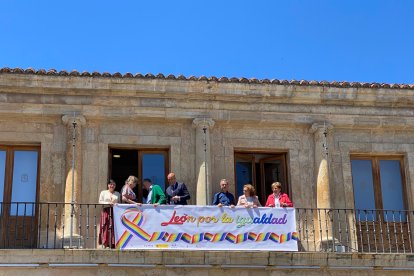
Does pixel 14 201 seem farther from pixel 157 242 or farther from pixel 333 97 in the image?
Result: pixel 333 97

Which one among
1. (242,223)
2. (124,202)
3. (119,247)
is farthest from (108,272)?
(242,223)

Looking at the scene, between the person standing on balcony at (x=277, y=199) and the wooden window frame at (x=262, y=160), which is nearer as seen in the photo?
the person standing on balcony at (x=277, y=199)

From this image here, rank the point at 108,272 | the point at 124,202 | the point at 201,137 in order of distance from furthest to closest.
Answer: the point at 201,137, the point at 124,202, the point at 108,272

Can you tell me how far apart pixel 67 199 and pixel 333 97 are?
20.2 ft

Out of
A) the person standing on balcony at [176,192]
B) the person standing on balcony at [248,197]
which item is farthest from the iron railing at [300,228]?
the person standing on balcony at [176,192]

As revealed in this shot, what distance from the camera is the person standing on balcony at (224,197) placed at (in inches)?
628

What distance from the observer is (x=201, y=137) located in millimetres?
16891

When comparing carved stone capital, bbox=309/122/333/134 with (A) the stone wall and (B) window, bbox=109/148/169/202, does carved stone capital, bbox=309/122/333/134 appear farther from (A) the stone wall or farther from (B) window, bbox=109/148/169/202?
(B) window, bbox=109/148/169/202

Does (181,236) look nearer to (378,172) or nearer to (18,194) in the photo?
(18,194)

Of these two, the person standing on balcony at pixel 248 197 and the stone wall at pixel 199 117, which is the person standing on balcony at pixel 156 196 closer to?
the stone wall at pixel 199 117

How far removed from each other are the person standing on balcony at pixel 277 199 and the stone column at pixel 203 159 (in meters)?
1.28

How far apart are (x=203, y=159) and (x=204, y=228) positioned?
1.86 meters

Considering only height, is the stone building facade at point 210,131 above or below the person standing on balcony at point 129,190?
above

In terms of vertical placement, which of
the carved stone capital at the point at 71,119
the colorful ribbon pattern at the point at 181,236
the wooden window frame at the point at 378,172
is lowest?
the colorful ribbon pattern at the point at 181,236
